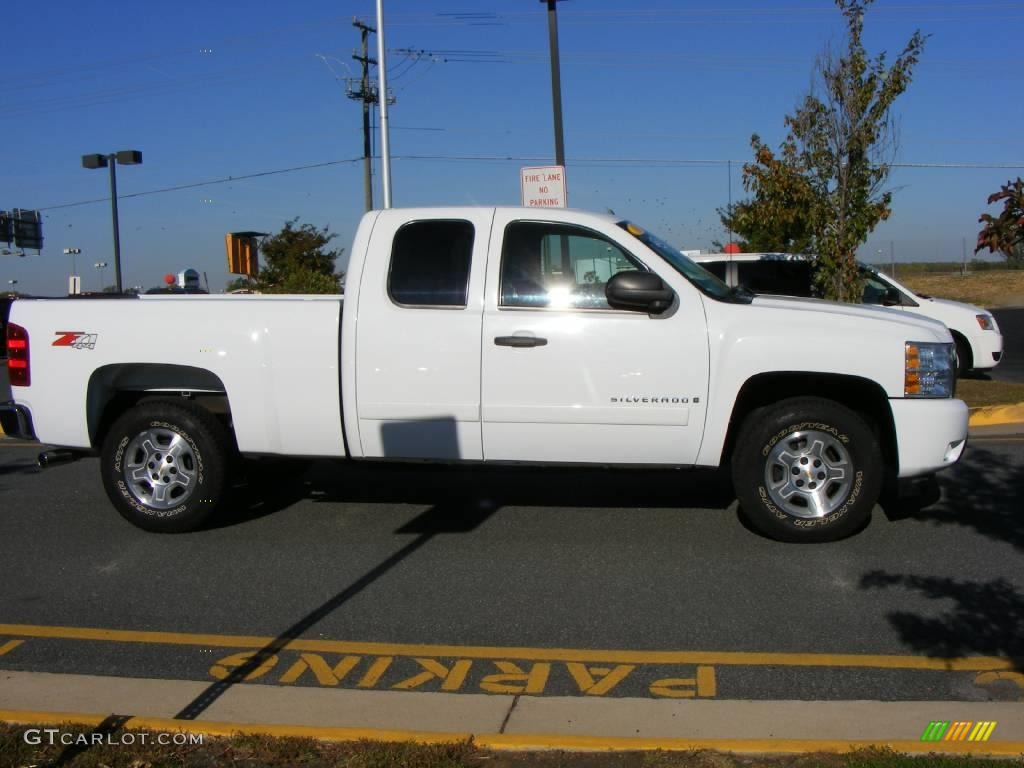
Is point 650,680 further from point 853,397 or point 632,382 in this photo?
point 853,397

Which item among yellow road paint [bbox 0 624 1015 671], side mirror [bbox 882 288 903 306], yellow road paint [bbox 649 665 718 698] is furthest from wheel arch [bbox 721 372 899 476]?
side mirror [bbox 882 288 903 306]

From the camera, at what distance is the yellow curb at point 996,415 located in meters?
10.2

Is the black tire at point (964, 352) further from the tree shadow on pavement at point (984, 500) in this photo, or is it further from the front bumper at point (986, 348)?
the tree shadow on pavement at point (984, 500)

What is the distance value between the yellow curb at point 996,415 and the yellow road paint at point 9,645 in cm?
881

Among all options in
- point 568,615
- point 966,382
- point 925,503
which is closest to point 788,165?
point 966,382

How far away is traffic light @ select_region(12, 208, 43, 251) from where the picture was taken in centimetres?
4522

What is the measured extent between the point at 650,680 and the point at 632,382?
2.16 metres

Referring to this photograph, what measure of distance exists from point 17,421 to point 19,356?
44 cm

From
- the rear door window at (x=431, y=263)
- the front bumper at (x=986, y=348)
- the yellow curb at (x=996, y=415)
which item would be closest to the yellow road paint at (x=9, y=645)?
the rear door window at (x=431, y=263)

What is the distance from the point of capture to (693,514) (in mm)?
6973

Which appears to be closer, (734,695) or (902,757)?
(902,757)

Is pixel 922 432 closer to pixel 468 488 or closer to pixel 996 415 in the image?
pixel 468 488

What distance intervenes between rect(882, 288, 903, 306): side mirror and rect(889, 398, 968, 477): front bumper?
A: 8325 mm

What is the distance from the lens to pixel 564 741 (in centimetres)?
364
